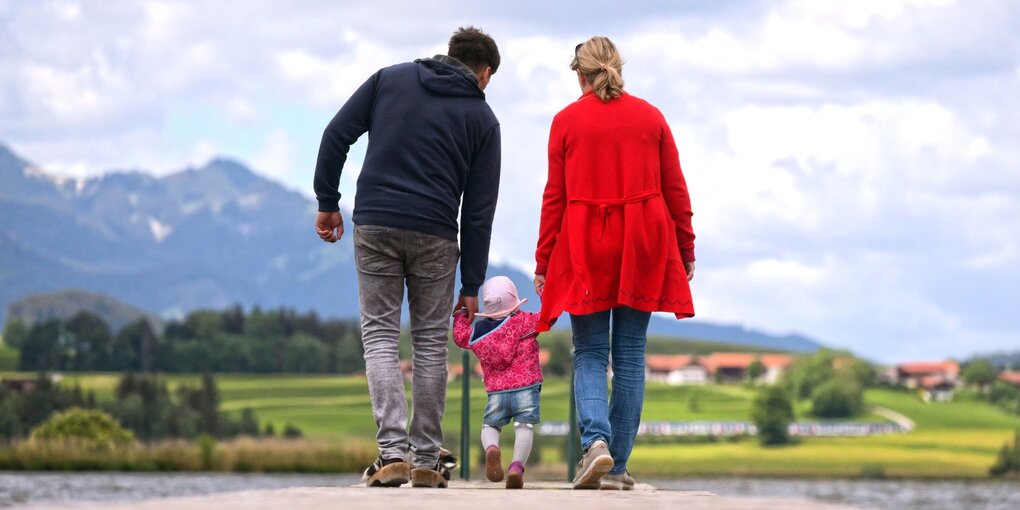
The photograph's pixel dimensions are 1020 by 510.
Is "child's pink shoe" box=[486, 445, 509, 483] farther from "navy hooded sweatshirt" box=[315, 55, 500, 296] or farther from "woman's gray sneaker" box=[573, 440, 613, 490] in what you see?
"navy hooded sweatshirt" box=[315, 55, 500, 296]

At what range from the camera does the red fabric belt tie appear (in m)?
8.73

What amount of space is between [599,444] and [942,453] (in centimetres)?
12324

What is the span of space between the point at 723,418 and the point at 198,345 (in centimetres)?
4835

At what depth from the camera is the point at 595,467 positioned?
838cm

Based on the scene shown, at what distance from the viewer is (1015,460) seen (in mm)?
124375

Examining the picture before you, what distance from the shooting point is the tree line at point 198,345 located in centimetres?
14012

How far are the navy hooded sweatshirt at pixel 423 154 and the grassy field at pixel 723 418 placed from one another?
100009mm

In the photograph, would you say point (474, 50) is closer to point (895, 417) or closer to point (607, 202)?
point (607, 202)

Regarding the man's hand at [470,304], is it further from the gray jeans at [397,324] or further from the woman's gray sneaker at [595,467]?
the woman's gray sneaker at [595,467]

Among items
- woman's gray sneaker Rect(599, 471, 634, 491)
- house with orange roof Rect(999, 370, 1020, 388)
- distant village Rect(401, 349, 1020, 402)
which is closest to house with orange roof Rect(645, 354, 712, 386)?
distant village Rect(401, 349, 1020, 402)

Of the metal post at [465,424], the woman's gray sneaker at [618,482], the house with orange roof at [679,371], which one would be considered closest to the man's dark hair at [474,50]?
the woman's gray sneaker at [618,482]

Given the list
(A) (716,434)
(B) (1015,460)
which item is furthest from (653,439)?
(B) (1015,460)

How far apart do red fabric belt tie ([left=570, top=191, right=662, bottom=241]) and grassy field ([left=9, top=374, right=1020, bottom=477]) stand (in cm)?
10023

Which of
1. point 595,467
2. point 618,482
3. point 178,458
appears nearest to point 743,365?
point 178,458
